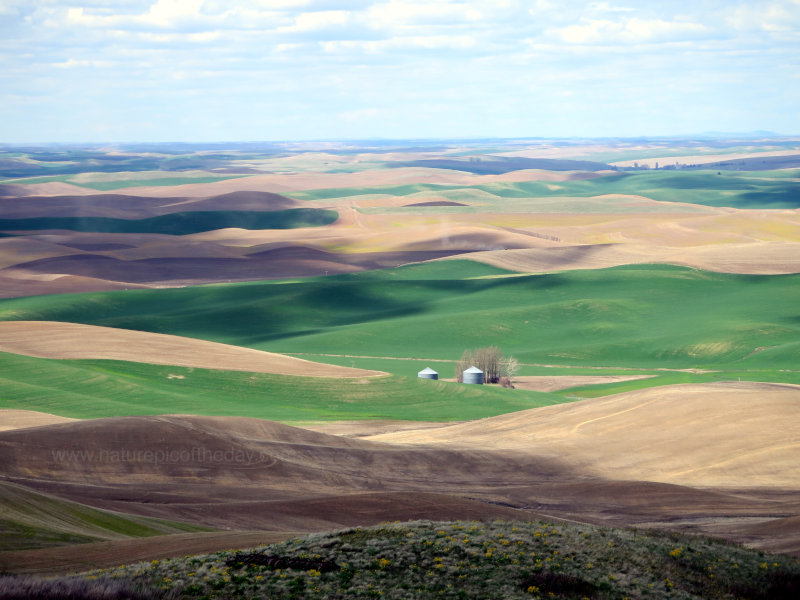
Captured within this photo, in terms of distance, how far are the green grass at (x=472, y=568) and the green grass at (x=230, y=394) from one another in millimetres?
35853

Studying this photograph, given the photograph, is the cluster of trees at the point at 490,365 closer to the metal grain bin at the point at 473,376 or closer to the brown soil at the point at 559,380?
the metal grain bin at the point at 473,376

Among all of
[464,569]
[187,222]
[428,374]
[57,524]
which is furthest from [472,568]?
[187,222]

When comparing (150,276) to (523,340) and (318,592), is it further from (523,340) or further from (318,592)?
(318,592)

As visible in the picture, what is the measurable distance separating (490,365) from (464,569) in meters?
56.7

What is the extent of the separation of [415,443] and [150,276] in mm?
88771

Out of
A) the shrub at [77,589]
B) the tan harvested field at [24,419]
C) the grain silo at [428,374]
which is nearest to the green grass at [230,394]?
the tan harvested field at [24,419]

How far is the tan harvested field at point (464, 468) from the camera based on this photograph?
31.4m

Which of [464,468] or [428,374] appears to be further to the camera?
[428,374]

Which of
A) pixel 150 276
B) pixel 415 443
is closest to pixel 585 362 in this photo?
pixel 415 443

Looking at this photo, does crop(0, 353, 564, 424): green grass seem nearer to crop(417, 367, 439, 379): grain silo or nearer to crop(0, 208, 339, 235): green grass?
crop(417, 367, 439, 379): grain silo

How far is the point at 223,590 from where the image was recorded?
55.4 ft

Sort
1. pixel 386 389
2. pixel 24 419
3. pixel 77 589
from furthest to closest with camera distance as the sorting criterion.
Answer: pixel 386 389 → pixel 24 419 → pixel 77 589

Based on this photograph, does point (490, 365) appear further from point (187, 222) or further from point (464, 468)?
point (187, 222)

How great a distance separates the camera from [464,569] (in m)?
18.5
